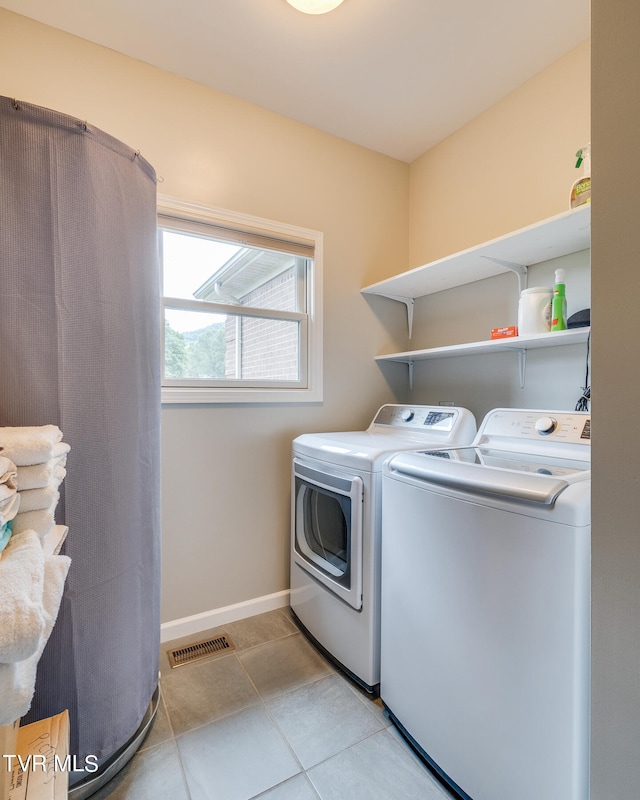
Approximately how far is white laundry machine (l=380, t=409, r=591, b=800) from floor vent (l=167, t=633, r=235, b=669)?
2.59 feet

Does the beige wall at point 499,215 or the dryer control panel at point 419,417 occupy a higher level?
the beige wall at point 499,215

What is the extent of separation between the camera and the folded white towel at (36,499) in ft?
2.32

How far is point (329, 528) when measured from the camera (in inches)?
70.3

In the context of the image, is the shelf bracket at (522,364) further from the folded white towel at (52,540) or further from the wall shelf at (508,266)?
the folded white towel at (52,540)

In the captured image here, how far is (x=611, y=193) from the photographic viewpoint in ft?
2.13

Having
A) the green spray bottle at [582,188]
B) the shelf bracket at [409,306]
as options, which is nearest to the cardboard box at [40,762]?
the green spray bottle at [582,188]

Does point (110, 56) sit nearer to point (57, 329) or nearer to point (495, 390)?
point (57, 329)

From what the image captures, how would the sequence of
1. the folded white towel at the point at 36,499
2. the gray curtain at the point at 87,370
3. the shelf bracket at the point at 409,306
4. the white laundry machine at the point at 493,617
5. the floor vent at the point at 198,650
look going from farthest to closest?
1. the shelf bracket at the point at 409,306
2. the floor vent at the point at 198,650
3. the gray curtain at the point at 87,370
4. the white laundry machine at the point at 493,617
5. the folded white towel at the point at 36,499

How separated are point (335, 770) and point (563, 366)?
1.77 meters

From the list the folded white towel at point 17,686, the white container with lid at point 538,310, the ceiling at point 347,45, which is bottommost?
the folded white towel at point 17,686

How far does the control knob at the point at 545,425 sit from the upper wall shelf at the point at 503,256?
69 centimetres

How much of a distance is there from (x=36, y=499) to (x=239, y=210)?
5.77 feet

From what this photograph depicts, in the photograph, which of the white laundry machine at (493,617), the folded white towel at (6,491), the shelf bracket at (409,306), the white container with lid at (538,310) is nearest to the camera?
the folded white towel at (6,491)

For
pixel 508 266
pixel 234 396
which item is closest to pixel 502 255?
pixel 508 266
